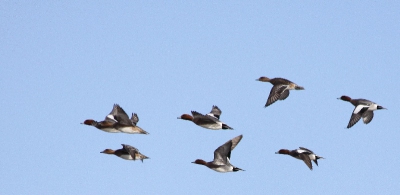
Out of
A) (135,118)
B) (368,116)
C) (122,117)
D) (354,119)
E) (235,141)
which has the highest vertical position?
(368,116)

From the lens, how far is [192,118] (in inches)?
1097

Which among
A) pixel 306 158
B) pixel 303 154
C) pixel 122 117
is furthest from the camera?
pixel 303 154

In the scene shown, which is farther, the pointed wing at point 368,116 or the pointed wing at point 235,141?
the pointed wing at point 368,116

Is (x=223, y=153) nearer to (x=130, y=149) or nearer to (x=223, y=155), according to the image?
(x=223, y=155)

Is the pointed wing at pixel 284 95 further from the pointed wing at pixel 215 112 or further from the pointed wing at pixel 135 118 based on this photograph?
the pointed wing at pixel 135 118

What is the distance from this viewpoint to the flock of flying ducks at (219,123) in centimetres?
2691

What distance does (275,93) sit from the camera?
28.9 metres

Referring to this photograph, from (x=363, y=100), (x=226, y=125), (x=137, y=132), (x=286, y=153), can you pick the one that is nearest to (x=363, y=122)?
(x=363, y=100)

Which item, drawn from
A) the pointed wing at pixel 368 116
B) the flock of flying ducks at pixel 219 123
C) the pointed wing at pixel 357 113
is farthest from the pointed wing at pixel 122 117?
the pointed wing at pixel 368 116

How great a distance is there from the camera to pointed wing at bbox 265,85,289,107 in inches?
1124

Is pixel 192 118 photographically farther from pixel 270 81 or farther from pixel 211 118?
pixel 270 81

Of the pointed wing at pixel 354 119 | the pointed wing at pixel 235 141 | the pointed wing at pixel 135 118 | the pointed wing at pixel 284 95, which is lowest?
the pointed wing at pixel 235 141

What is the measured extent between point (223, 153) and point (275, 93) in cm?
304

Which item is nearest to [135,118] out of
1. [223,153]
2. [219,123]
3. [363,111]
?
[223,153]
